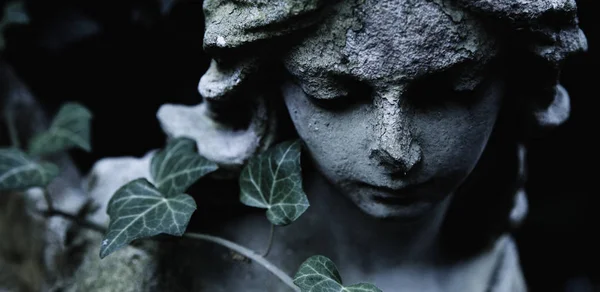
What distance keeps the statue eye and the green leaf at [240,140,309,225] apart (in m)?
0.11

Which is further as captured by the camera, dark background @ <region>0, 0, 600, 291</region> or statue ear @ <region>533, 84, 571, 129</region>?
dark background @ <region>0, 0, 600, 291</region>

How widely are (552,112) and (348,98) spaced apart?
0.36 meters

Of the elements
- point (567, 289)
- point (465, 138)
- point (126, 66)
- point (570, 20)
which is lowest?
point (567, 289)

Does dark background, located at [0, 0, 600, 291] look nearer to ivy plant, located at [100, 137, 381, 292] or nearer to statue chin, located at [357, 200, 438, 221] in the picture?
ivy plant, located at [100, 137, 381, 292]

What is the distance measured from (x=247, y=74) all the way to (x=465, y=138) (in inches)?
12.3

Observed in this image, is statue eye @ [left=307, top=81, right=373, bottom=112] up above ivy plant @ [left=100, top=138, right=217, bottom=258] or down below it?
above

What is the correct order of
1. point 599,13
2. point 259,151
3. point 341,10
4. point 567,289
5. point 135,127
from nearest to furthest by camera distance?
point 341,10 → point 259,151 → point 599,13 → point 135,127 → point 567,289

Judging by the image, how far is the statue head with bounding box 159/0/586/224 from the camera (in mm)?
776

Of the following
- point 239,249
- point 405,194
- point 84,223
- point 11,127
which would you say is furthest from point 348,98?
point 11,127

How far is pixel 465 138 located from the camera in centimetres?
90

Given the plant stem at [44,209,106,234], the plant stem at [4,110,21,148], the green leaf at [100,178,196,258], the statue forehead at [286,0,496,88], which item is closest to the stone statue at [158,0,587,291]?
the statue forehead at [286,0,496,88]

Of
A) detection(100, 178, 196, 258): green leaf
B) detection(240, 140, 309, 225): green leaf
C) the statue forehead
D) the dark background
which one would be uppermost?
the statue forehead

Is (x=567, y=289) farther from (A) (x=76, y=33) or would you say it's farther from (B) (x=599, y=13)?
(A) (x=76, y=33)

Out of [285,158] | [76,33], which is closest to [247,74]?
[285,158]
